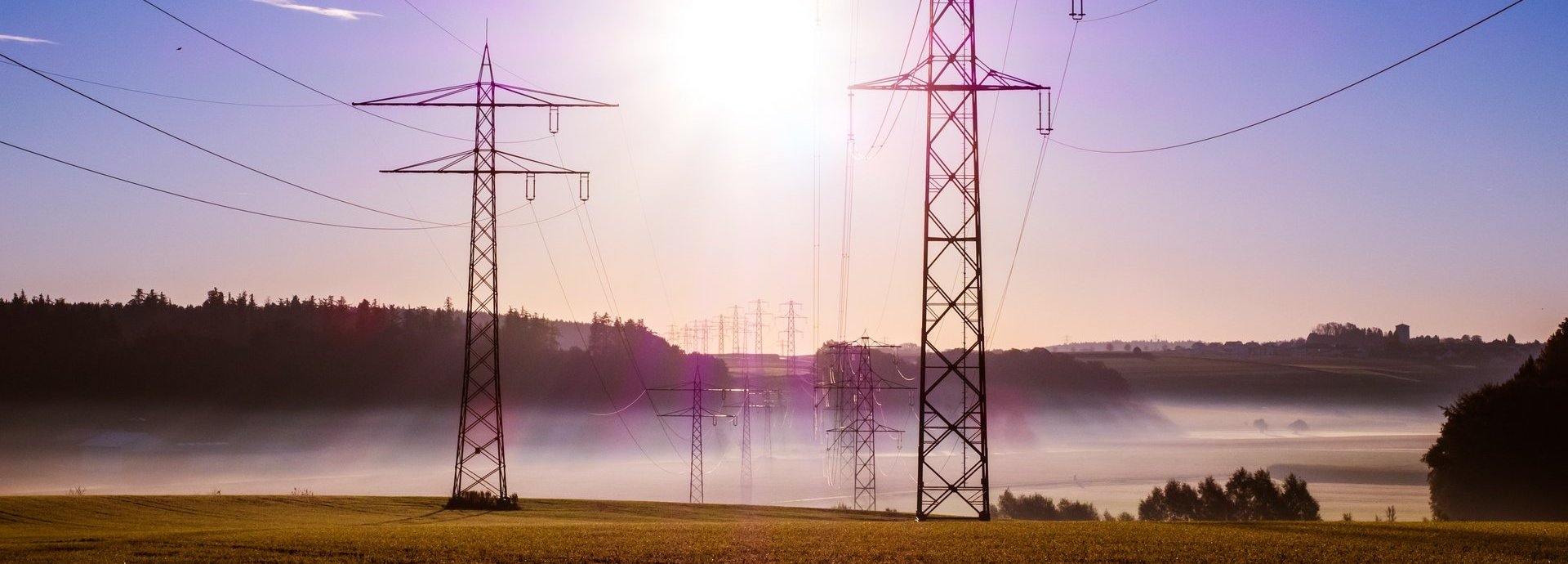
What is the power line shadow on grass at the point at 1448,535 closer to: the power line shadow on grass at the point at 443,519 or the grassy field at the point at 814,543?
the grassy field at the point at 814,543

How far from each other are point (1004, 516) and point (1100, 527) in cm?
7883

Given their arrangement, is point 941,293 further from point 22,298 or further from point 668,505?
point 22,298

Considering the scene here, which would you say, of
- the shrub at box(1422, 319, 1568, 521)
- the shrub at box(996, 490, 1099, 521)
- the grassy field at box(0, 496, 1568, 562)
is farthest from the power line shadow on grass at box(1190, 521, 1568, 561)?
the shrub at box(996, 490, 1099, 521)

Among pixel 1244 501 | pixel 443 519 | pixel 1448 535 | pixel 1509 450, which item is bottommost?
pixel 1244 501

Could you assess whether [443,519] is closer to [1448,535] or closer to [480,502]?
[480,502]

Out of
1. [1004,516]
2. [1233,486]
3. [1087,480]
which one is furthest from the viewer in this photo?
[1087,480]

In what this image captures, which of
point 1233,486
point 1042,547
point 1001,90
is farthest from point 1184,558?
point 1233,486

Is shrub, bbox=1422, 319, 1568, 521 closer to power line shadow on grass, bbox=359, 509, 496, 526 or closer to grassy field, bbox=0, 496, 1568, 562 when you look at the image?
grassy field, bbox=0, 496, 1568, 562

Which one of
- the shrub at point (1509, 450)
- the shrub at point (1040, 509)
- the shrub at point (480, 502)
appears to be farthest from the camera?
the shrub at point (1040, 509)

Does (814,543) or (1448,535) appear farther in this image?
(1448,535)

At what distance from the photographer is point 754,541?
31000 mm

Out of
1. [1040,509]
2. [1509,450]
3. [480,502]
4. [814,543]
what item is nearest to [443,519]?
[480,502]

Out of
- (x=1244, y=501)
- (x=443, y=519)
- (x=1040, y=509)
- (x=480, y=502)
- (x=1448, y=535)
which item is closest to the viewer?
(x=1448, y=535)

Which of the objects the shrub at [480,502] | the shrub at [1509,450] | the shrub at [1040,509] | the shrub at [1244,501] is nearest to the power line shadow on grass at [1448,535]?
the shrub at [480,502]
